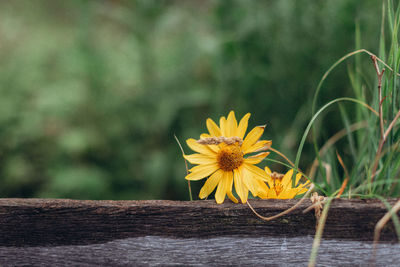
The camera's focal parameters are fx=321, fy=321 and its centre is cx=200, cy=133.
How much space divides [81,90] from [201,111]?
507 mm

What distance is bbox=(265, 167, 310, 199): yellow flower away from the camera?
1.52 ft

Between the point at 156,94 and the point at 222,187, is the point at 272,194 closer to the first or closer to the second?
the point at 222,187

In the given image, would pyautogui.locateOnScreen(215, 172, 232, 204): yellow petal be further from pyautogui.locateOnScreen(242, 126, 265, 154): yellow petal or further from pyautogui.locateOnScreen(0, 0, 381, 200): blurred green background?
pyautogui.locateOnScreen(0, 0, 381, 200): blurred green background

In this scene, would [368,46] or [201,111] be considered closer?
[368,46]

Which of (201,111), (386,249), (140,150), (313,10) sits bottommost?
(386,249)

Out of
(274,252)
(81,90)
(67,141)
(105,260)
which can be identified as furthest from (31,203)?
(81,90)

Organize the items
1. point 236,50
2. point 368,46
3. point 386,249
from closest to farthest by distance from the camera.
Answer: point 386,249, point 368,46, point 236,50

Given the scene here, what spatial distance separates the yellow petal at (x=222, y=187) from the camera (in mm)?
423

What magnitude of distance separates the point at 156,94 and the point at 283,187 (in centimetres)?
83

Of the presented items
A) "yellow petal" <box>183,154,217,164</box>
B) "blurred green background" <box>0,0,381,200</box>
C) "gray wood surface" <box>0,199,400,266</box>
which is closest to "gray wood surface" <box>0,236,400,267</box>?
"gray wood surface" <box>0,199,400,266</box>

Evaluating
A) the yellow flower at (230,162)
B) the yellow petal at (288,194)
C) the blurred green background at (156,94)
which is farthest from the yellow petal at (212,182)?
the blurred green background at (156,94)

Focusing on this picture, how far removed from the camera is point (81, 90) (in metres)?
1.31

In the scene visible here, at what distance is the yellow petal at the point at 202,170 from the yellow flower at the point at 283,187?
9 centimetres

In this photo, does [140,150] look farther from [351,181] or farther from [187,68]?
[351,181]
